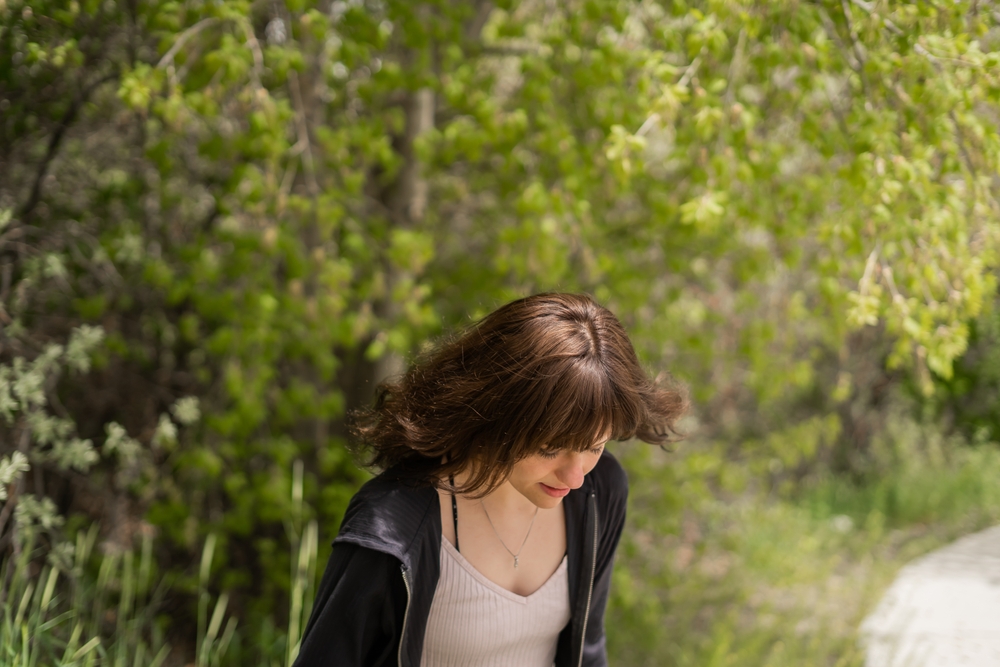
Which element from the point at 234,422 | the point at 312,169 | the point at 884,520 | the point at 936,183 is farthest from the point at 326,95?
the point at 884,520

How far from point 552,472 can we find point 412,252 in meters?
1.50

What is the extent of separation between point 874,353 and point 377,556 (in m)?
3.93

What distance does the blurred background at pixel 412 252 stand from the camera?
2.04 meters

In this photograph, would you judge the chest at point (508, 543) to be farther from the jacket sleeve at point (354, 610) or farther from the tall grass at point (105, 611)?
the tall grass at point (105, 611)

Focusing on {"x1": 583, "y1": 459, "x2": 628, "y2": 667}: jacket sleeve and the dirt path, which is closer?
{"x1": 583, "y1": 459, "x2": 628, "y2": 667}: jacket sleeve

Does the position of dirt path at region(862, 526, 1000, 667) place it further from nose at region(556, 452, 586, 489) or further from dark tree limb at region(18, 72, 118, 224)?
dark tree limb at region(18, 72, 118, 224)

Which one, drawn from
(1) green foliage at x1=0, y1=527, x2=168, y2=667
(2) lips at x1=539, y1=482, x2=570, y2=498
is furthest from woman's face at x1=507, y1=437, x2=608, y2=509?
(1) green foliage at x1=0, y1=527, x2=168, y2=667

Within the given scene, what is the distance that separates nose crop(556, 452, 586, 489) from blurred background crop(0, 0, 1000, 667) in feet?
2.98

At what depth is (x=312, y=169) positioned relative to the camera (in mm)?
2662

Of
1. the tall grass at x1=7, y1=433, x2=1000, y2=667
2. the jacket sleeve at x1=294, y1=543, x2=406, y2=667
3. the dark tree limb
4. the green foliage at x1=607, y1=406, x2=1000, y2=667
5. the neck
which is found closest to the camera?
the jacket sleeve at x1=294, y1=543, x2=406, y2=667

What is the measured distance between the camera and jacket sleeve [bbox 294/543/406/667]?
1323 millimetres

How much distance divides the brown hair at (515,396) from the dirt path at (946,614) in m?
1.21

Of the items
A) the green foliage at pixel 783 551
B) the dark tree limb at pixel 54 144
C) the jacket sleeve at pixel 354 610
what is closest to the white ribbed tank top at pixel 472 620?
the jacket sleeve at pixel 354 610

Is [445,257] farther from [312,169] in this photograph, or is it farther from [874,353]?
[874,353]
